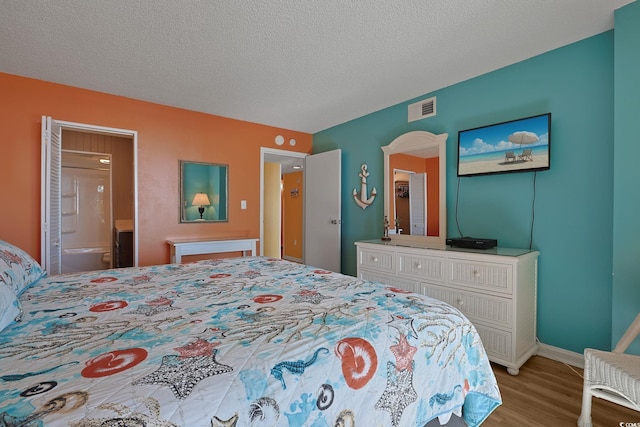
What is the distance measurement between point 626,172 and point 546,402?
1.48 meters

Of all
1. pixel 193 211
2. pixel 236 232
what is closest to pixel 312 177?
pixel 236 232

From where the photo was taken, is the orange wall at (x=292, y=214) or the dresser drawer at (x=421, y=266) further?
the orange wall at (x=292, y=214)

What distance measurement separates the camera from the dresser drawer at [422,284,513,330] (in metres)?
2.06

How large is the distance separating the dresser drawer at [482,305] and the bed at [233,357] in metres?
1.06

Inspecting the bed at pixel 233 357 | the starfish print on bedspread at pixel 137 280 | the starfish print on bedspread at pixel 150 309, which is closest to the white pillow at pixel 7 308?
the bed at pixel 233 357

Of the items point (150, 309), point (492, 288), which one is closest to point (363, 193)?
point (492, 288)

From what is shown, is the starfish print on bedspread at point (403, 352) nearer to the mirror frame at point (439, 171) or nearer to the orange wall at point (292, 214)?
the mirror frame at point (439, 171)

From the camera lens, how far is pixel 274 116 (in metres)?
3.85

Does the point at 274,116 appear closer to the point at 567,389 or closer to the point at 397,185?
the point at 397,185

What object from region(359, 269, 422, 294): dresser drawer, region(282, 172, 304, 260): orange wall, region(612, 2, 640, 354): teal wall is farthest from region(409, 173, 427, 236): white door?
region(282, 172, 304, 260): orange wall

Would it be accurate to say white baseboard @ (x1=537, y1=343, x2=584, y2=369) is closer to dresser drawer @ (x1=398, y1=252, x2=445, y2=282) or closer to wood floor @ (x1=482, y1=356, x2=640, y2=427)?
wood floor @ (x1=482, y1=356, x2=640, y2=427)

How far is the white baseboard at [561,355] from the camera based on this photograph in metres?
2.14

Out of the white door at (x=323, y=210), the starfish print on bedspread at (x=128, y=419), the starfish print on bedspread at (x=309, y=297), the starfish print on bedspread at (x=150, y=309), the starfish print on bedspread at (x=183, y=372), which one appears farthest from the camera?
the white door at (x=323, y=210)

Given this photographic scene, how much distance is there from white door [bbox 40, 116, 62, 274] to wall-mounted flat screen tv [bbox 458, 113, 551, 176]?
3793mm
